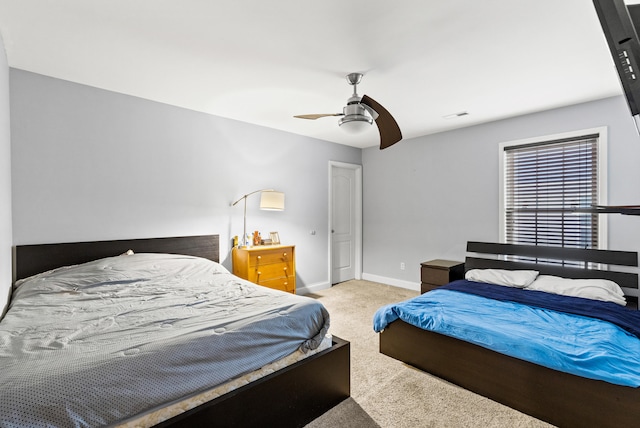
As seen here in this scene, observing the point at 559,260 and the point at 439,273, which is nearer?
the point at 559,260

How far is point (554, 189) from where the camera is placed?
3.59 meters

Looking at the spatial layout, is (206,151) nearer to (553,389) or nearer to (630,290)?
(553,389)

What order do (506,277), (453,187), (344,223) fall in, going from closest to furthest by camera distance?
(506,277) < (453,187) < (344,223)

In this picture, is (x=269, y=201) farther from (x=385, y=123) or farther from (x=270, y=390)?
(x=270, y=390)

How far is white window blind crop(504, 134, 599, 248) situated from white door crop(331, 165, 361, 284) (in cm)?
247

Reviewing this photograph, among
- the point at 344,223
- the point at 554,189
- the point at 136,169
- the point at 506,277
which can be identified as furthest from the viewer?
the point at 344,223

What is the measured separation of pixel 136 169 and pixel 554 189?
15.5ft

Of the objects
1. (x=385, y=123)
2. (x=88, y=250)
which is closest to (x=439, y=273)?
(x=385, y=123)

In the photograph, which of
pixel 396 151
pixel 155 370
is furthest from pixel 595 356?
pixel 396 151

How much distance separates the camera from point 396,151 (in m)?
5.13

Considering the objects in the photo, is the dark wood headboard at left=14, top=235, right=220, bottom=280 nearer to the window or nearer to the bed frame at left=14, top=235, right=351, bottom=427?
the bed frame at left=14, top=235, right=351, bottom=427

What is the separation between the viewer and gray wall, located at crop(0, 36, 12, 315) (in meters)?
2.12

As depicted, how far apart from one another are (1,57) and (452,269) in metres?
4.75

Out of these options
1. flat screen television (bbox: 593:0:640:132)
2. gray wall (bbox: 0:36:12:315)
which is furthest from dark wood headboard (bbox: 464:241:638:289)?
gray wall (bbox: 0:36:12:315)
